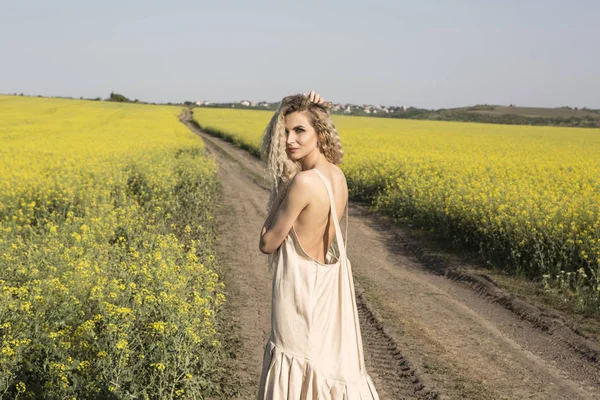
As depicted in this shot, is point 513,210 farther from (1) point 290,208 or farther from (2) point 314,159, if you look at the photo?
(1) point 290,208

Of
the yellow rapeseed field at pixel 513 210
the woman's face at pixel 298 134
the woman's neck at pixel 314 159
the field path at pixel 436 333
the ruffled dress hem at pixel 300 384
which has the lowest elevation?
the field path at pixel 436 333

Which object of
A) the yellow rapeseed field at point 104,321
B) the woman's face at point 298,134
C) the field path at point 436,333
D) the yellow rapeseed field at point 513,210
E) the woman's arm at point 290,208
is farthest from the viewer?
the yellow rapeseed field at point 513,210

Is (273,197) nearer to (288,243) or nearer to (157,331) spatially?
(288,243)

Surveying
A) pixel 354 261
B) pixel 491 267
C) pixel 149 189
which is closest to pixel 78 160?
pixel 149 189

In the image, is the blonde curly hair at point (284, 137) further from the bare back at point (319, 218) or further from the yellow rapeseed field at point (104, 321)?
the yellow rapeseed field at point (104, 321)

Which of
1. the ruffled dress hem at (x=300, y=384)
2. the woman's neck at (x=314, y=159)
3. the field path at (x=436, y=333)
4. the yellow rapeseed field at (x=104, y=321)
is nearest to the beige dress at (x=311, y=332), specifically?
the ruffled dress hem at (x=300, y=384)

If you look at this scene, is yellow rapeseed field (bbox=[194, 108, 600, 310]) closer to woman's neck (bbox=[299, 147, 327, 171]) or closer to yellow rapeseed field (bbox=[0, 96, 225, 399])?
yellow rapeseed field (bbox=[0, 96, 225, 399])

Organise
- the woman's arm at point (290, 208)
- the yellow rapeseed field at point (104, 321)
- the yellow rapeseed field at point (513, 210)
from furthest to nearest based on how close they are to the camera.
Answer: the yellow rapeseed field at point (513, 210), the yellow rapeseed field at point (104, 321), the woman's arm at point (290, 208)

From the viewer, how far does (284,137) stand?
263 centimetres

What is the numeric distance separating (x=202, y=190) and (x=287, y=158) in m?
11.9

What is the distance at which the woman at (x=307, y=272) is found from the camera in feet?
8.38

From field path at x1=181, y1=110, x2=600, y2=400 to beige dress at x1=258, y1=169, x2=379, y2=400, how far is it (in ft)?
7.94

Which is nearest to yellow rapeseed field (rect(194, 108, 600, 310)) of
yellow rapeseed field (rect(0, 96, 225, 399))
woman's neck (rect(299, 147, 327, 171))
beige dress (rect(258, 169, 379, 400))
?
yellow rapeseed field (rect(0, 96, 225, 399))

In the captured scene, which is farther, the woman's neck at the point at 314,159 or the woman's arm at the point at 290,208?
the woman's neck at the point at 314,159
